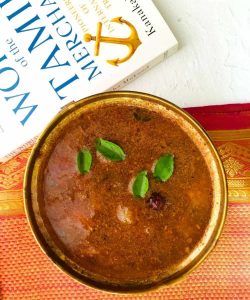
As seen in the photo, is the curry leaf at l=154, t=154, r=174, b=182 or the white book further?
the white book

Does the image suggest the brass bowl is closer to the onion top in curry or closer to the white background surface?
the onion top in curry

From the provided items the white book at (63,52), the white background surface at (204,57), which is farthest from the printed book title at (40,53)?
the white background surface at (204,57)

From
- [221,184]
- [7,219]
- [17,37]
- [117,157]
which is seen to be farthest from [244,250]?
[17,37]

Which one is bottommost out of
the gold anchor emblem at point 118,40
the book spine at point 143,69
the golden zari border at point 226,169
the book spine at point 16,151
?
the golden zari border at point 226,169

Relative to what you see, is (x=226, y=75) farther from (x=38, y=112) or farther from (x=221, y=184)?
(x=38, y=112)

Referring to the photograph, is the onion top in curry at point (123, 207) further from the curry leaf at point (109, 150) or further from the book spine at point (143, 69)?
the book spine at point (143, 69)

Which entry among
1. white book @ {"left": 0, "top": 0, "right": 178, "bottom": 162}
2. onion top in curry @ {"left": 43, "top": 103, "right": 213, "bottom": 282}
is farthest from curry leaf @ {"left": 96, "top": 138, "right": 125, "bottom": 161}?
white book @ {"left": 0, "top": 0, "right": 178, "bottom": 162}

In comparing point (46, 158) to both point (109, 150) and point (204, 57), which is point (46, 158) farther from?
point (204, 57)
